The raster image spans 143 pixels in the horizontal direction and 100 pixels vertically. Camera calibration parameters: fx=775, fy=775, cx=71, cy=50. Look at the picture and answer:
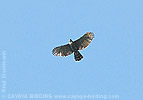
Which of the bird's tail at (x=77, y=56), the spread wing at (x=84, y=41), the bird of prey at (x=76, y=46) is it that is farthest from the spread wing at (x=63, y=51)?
the spread wing at (x=84, y=41)

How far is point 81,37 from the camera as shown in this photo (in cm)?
4378

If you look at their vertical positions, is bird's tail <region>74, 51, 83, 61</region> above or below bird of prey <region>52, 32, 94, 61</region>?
below

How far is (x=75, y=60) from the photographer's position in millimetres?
43719

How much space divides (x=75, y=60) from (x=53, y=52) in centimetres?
136

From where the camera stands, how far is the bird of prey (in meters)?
43.8

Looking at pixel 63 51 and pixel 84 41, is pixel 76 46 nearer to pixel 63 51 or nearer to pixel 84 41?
pixel 84 41

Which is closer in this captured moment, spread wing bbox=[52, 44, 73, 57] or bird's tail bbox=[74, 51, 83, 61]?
bird's tail bbox=[74, 51, 83, 61]

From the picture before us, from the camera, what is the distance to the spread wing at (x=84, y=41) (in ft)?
144

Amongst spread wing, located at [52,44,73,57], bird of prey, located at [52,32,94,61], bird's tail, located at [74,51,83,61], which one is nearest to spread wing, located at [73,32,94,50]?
bird of prey, located at [52,32,94,61]

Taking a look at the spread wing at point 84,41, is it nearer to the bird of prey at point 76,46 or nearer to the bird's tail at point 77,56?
the bird of prey at point 76,46

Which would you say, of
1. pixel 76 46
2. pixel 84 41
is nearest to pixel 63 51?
A: pixel 76 46

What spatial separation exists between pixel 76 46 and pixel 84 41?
21.1 inches

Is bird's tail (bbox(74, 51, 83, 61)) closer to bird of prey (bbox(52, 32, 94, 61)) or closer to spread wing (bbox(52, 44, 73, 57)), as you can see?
bird of prey (bbox(52, 32, 94, 61))

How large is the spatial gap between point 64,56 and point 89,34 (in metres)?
1.89
